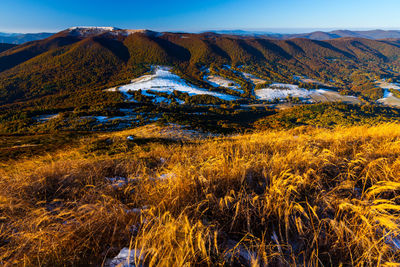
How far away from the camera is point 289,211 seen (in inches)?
77.0

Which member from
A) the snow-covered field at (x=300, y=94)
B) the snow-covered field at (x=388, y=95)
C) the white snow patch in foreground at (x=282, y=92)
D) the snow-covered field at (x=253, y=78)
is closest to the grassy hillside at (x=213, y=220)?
the snow-covered field at (x=300, y=94)

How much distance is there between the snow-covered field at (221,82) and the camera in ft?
417

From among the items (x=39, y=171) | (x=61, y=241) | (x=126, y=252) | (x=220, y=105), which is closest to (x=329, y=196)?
(x=126, y=252)

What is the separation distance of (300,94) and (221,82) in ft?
186

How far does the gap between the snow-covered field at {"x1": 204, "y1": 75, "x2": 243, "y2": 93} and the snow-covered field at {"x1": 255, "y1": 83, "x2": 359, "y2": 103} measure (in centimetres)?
1635

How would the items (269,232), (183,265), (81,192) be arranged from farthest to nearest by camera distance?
(81,192)
(269,232)
(183,265)

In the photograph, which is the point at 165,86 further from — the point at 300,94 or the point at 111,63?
the point at 300,94

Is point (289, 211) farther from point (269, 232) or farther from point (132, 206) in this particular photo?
point (132, 206)

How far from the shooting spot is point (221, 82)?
135 meters

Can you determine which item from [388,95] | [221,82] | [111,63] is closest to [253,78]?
[221,82]

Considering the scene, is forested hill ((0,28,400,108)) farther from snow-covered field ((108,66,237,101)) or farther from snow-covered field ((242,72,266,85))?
snow-covered field ((108,66,237,101))

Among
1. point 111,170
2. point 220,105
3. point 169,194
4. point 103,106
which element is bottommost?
point 220,105

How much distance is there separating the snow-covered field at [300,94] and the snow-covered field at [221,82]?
16.4m

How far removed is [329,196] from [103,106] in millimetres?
51558
